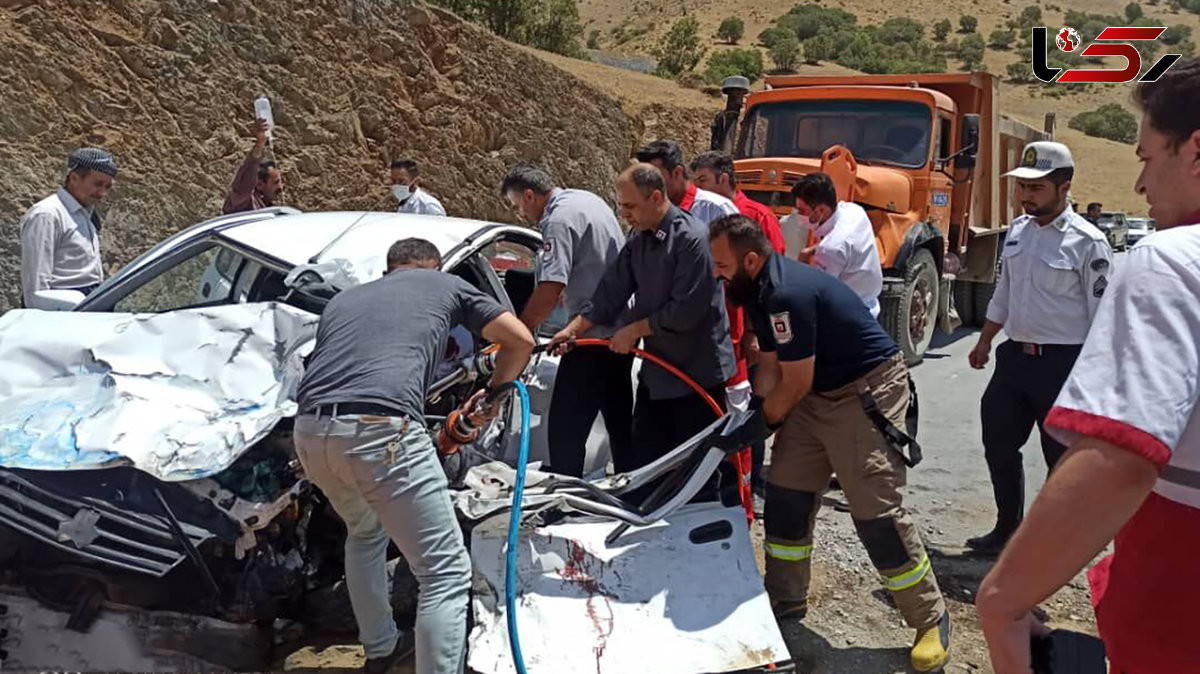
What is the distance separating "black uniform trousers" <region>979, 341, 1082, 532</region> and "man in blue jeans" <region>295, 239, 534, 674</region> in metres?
2.44

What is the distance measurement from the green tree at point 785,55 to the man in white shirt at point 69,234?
49.3 metres

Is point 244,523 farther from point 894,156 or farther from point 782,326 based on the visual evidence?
point 894,156

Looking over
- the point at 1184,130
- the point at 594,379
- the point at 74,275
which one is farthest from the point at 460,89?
the point at 1184,130

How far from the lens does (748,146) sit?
9.28 meters

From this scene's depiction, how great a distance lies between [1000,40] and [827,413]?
73068 mm

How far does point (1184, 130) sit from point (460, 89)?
13902 mm

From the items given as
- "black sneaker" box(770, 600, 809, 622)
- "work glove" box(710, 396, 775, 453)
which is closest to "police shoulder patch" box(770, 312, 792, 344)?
"work glove" box(710, 396, 775, 453)

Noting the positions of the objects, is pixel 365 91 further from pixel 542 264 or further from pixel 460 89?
pixel 542 264

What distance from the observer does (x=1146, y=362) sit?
3.81 feet

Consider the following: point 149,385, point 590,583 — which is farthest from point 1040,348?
point 149,385

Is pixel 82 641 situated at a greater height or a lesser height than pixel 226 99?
lesser

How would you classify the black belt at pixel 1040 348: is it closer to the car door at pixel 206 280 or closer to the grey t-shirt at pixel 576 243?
the grey t-shirt at pixel 576 243

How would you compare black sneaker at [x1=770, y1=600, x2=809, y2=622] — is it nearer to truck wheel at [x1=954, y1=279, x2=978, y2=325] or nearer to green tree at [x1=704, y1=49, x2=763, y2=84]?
truck wheel at [x1=954, y1=279, x2=978, y2=325]

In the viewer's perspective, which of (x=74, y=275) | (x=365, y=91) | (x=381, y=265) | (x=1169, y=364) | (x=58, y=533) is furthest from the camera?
(x=365, y=91)
